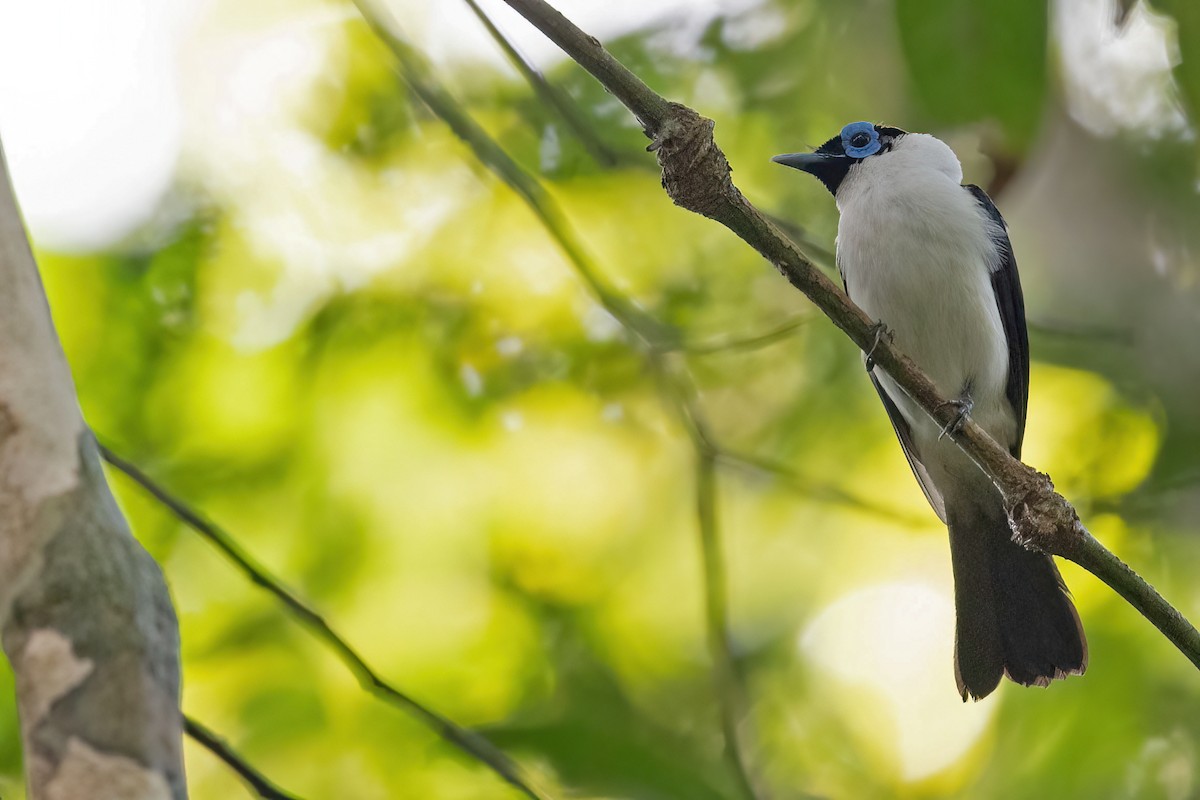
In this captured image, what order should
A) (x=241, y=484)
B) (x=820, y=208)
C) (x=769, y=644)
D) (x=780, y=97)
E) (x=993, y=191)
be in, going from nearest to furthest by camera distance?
(x=993, y=191) < (x=241, y=484) < (x=769, y=644) < (x=780, y=97) < (x=820, y=208)

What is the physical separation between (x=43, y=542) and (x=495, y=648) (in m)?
2.84

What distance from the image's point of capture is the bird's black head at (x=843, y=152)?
4191 millimetres

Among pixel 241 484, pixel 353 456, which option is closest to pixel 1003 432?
pixel 353 456

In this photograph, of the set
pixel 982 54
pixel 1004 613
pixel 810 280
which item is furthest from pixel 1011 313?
pixel 810 280

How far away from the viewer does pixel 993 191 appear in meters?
2.83

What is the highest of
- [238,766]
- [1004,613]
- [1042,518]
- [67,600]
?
[1004,613]

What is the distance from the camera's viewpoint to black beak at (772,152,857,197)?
4164 millimetres

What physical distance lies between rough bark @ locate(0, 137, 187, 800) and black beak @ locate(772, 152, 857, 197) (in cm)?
335

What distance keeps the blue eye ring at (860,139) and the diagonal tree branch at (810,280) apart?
2095mm

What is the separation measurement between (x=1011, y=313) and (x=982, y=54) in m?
1.63

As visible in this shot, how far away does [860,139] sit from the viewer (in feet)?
14.2

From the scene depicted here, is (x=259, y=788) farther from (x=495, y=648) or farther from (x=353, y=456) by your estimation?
(x=353, y=456)

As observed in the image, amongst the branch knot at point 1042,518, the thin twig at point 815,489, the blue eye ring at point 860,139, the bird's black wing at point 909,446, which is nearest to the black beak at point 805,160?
the blue eye ring at point 860,139

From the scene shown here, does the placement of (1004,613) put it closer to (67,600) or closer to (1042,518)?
(1042,518)
